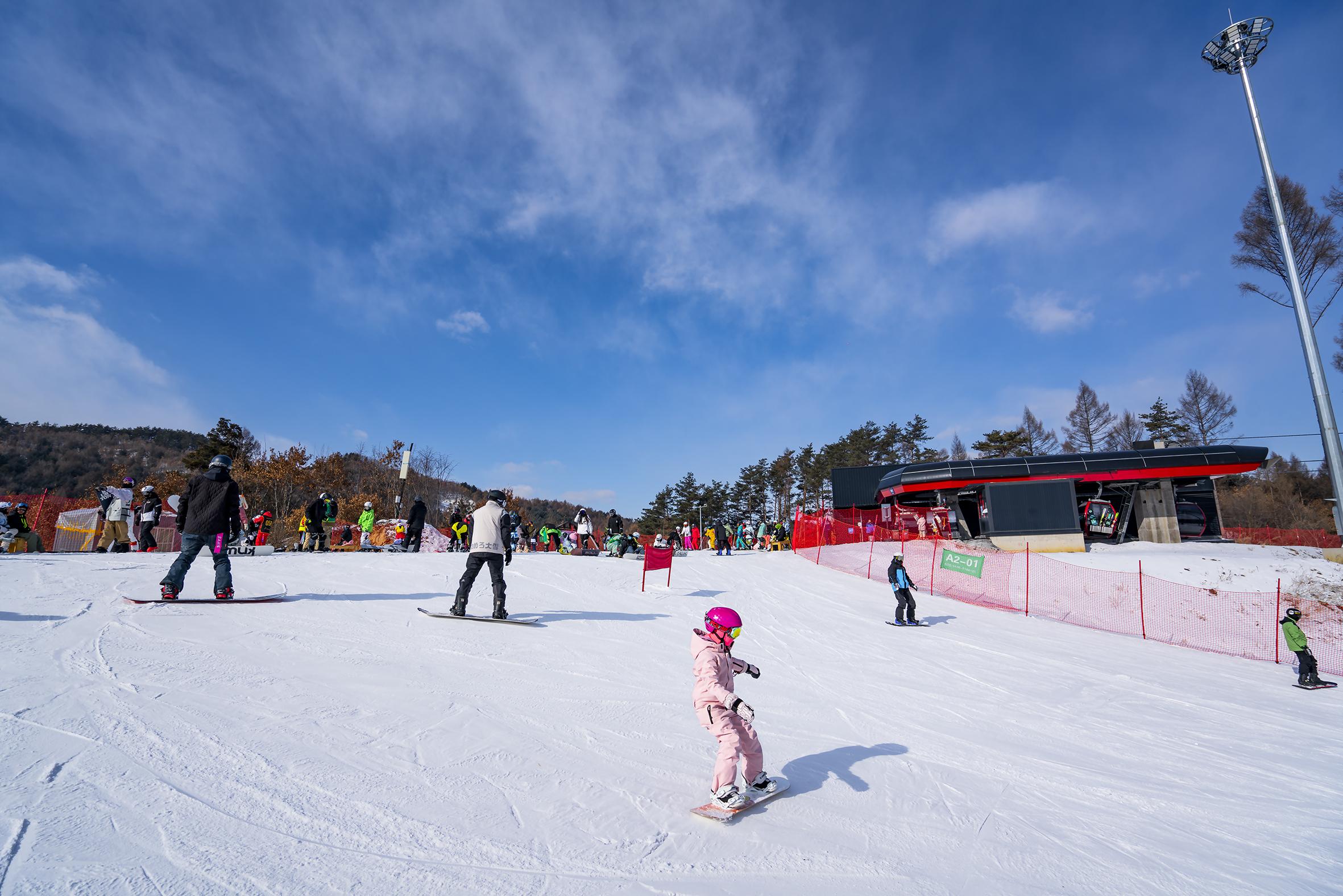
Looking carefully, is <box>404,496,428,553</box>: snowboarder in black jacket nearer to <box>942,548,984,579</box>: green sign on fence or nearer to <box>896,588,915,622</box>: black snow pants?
<box>896,588,915,622</box>: black snow pants

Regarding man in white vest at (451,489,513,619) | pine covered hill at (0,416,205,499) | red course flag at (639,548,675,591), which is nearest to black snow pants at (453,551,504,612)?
man in white vest at (451,489,513,619)

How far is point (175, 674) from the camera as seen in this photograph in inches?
207

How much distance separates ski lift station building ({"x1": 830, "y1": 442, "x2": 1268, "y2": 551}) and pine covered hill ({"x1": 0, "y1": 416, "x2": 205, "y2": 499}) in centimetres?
8259

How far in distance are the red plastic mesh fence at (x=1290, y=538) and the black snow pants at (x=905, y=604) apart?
21412 mm

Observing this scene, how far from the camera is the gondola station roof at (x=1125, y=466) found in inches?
1017

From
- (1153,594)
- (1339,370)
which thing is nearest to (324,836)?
(1153,594)

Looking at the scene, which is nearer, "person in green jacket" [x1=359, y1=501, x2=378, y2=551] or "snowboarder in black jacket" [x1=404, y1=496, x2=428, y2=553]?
"snowboarder in black jacket" [x1=404, y1=496, x2=428, y2=553]

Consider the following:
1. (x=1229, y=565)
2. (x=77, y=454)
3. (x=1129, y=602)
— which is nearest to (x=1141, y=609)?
(x=1129, y=602)

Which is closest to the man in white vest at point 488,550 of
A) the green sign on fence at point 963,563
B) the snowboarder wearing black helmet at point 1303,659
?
the snowboarder wearing black helmet at point 1303,659

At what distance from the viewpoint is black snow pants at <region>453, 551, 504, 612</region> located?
8891 mm

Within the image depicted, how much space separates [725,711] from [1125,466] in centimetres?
2888

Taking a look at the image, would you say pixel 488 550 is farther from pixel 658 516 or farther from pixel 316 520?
pixel 658 516

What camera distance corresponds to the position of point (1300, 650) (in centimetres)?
988

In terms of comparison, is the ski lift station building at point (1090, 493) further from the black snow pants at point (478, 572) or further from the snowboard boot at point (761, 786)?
the snowboard boot at point (761, 786)
